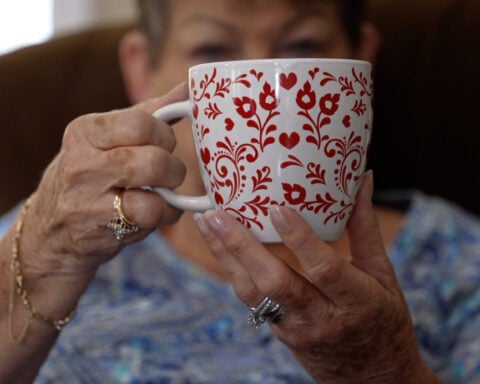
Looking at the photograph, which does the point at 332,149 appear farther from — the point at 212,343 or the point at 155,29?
the point at 155,29

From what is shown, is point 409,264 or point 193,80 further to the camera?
point 409,264

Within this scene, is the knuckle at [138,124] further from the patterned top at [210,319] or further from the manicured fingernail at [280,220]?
the patterned top at [210,319]

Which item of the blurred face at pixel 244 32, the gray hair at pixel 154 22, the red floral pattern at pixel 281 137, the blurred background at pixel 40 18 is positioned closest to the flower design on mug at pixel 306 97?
the red floral pattern at pixel 281 137

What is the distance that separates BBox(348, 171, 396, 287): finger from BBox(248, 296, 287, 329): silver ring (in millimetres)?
106

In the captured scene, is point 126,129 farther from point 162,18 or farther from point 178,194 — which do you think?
point 162,18

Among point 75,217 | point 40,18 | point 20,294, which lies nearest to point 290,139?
point 75,217

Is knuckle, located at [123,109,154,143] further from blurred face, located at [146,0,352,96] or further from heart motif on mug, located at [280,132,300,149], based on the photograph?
blurred face, located at [146,0,352,96]

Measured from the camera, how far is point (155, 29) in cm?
113

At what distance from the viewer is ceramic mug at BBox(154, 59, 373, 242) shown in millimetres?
566

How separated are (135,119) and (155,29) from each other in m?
0.55

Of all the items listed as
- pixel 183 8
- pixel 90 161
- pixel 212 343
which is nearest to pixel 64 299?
pixel 90 161

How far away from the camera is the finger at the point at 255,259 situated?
60 cm

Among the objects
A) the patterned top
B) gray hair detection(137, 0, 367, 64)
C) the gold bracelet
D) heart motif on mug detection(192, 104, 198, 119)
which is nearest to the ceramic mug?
heart motif on mug detection(192, 104, 198, 119)

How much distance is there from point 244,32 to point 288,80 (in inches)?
18.1
